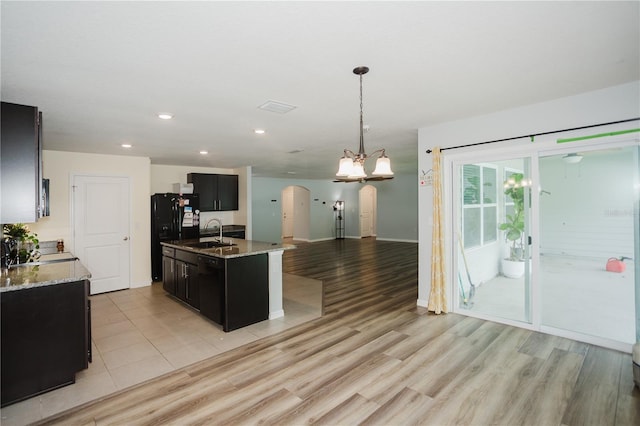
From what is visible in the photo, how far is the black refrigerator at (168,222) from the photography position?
247 inches

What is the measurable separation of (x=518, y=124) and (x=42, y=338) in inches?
197

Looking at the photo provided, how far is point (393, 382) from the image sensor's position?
258cm

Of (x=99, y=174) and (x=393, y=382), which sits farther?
(x=99, y=174)

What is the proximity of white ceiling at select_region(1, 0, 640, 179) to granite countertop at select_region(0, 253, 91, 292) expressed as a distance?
5.24 feet

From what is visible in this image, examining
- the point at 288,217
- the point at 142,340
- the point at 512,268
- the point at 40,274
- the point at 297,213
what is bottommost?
the point at 142,340

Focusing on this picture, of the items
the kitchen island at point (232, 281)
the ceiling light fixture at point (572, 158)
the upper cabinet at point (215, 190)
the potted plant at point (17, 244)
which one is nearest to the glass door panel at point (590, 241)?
the ceiling light fixture at point (572, 158)

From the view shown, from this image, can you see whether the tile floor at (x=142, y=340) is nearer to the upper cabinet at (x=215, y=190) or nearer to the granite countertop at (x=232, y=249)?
the granite countertop at (x=232, y=249)

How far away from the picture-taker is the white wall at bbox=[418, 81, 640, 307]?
294cm

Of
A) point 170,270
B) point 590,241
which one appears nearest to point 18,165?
point 170,270

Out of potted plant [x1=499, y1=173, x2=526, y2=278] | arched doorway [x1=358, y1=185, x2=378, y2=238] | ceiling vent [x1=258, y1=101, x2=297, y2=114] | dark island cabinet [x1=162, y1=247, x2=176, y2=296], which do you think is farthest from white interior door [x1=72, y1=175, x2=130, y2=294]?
arched doorway [x1=358, y1=185, x2=378, y2=238]

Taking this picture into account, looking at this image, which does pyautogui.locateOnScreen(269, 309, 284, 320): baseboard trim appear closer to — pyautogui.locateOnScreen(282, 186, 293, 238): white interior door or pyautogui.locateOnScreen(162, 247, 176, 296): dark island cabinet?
pyautogui.locateOnScreen(162, 247, 176, 296): dark island cabinet

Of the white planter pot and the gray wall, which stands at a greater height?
the gray wall

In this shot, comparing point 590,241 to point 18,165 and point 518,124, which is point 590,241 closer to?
point 518,124

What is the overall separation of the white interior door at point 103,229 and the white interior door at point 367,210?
375 inches
